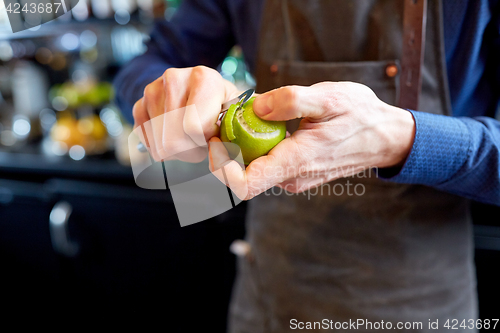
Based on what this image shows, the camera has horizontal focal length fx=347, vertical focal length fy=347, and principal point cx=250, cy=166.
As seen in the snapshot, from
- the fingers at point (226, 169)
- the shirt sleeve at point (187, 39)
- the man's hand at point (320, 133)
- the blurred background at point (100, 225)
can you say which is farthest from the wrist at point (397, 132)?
the blurred background at point (100, 225)

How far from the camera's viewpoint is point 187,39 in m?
0.93

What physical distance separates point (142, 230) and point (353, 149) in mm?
1137

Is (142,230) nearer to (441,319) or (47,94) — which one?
(441,319)

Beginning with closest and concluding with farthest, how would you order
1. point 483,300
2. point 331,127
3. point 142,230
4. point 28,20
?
point 331,127, point 28,20, point 483,300, point 142,230

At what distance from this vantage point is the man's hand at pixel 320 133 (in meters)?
0.43

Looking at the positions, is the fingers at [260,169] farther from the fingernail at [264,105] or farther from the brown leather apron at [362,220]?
the brown leather apron at [362,220]

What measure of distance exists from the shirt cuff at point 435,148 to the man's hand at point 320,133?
0.02 meters

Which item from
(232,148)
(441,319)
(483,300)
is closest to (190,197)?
(232,148)

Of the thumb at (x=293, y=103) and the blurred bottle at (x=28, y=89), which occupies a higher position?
the thumb at (x=293, y=103)

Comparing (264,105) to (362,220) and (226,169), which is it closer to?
(226,169)

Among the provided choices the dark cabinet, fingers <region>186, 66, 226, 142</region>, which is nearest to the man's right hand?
fingers <region>186, 66, 226, 142</region>

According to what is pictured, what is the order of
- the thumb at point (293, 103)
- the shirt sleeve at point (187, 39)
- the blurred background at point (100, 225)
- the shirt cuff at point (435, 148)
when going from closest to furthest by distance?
the thumb at point (293, 103), the shirt cuff at point (435, 148), the shirt sleeve at point (187, 39), the blurred background at point (100, 225)

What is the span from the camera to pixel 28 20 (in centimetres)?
57

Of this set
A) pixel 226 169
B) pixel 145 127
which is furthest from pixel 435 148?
pixel 145 127
